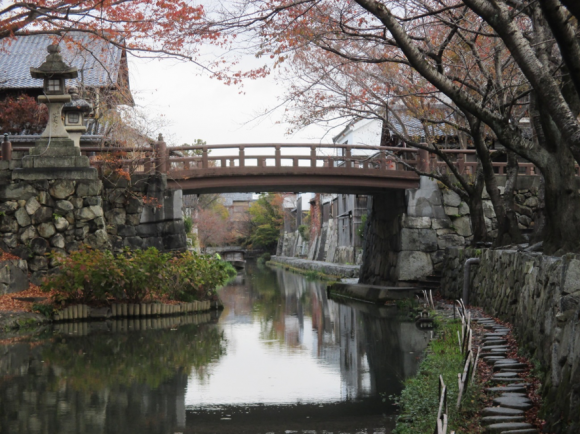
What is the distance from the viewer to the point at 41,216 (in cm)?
1988

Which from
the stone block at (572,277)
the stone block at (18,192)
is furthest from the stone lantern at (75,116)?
the stone block at (572,277)

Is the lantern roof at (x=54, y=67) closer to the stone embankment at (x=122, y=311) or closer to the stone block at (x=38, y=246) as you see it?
the stone block at (x=38, y=246)

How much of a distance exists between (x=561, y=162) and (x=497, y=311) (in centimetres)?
422

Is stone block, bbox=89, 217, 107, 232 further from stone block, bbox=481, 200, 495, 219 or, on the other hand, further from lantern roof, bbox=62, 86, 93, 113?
stone block, bbox=481, 200, 495, 219

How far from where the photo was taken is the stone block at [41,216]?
19.8m

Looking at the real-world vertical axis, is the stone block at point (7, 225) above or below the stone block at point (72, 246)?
above

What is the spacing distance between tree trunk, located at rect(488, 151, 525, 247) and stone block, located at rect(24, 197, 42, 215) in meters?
12.5

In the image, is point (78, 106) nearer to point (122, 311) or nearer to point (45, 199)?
point (45, 199)

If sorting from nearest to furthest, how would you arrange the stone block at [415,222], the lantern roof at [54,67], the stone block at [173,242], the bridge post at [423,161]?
the lantern roof at [54,67], the stone block at [173,242], the bridge post at [423,161], the stone block at [415,222]

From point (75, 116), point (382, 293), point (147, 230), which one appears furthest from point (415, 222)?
point (75, 116)

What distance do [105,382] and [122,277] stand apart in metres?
7.46

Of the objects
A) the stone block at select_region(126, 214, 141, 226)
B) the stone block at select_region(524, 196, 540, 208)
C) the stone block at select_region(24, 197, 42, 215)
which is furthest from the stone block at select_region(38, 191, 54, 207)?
the stone block at select_region(524, 196, 540, 208)

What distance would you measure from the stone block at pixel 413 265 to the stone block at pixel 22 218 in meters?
12.3

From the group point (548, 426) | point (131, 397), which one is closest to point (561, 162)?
point (548, 426)
